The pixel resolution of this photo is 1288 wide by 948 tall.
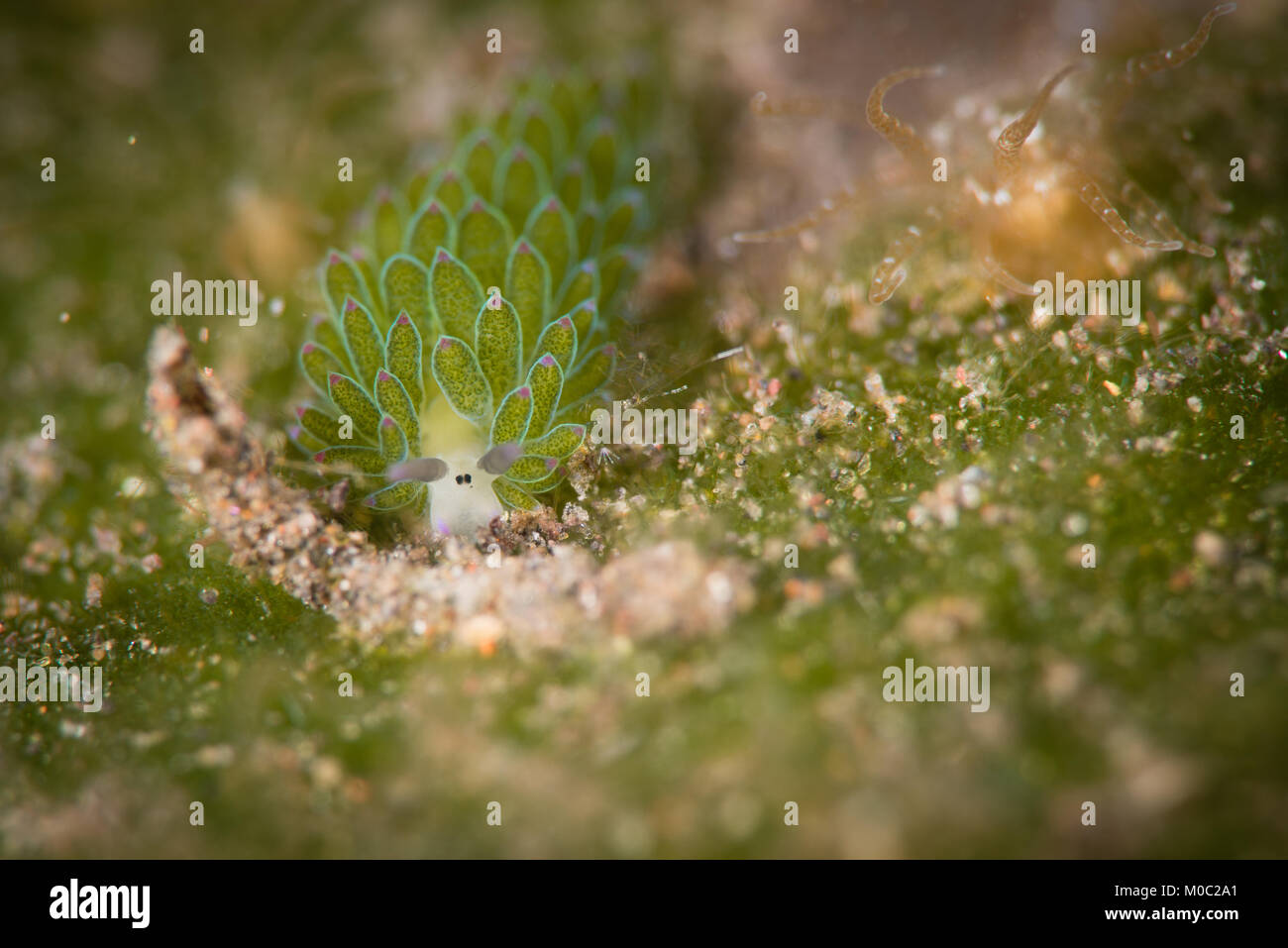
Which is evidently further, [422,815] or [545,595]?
[545,595]

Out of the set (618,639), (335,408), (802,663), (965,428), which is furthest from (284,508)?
(965,428)

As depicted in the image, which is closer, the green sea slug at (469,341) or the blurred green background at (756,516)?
the blurred green background at (756,516)

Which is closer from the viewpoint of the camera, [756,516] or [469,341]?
[756,516]

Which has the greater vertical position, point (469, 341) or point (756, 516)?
point (469, 341)
